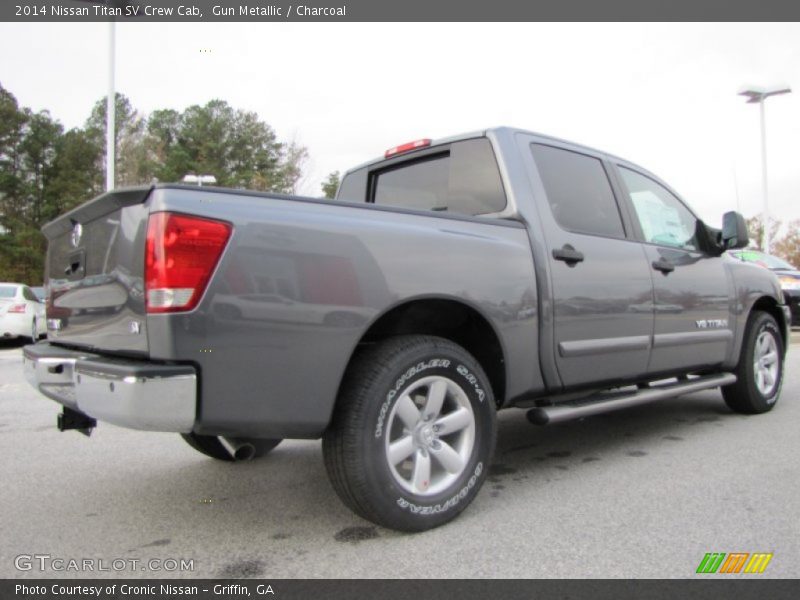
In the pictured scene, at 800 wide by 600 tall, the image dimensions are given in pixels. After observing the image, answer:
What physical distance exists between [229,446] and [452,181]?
6.18 feet

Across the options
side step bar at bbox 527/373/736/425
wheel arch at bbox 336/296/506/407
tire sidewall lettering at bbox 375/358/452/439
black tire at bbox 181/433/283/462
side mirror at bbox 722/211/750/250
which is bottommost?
black tire at bbox 181/433/283/462

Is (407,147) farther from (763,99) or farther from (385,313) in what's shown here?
(763,99)

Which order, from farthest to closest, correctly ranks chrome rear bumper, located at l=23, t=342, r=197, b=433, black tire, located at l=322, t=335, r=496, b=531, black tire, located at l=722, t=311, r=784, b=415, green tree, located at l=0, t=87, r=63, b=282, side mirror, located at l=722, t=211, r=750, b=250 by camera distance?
green tree, located at l=0, t=87, r=63, b=282 < black tire, located at l=722, t=311, r=784, b=415 < side mirror, located at l=722, t=211, r=750, b=250 < black tire, located at l=322, t=335, r=496, b=531 < chrome rear bumper, located at l=23, t=342, r=197, b=433

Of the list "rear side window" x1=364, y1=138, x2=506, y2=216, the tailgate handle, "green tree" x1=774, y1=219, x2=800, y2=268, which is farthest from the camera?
"green tree" x1=774, y1=219, x2=800, y2=268

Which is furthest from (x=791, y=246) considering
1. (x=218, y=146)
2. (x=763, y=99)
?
(x=218, y=146)

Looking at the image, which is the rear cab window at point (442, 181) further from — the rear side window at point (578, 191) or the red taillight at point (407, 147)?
the rear side window at point (578, 191)

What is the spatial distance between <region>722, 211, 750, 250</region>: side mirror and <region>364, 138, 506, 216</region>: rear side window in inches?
82.1

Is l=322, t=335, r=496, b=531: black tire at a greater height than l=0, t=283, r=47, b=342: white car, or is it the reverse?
l=0, t=283, r=47, b=342: white car

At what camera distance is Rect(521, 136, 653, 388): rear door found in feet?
10.7

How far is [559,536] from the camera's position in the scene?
254 cm

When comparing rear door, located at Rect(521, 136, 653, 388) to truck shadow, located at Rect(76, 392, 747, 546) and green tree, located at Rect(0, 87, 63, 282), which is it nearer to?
truck shadow, located at Rect(76, 392, 747, 546)

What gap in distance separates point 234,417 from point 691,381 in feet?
10.5

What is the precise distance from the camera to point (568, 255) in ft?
10.7
